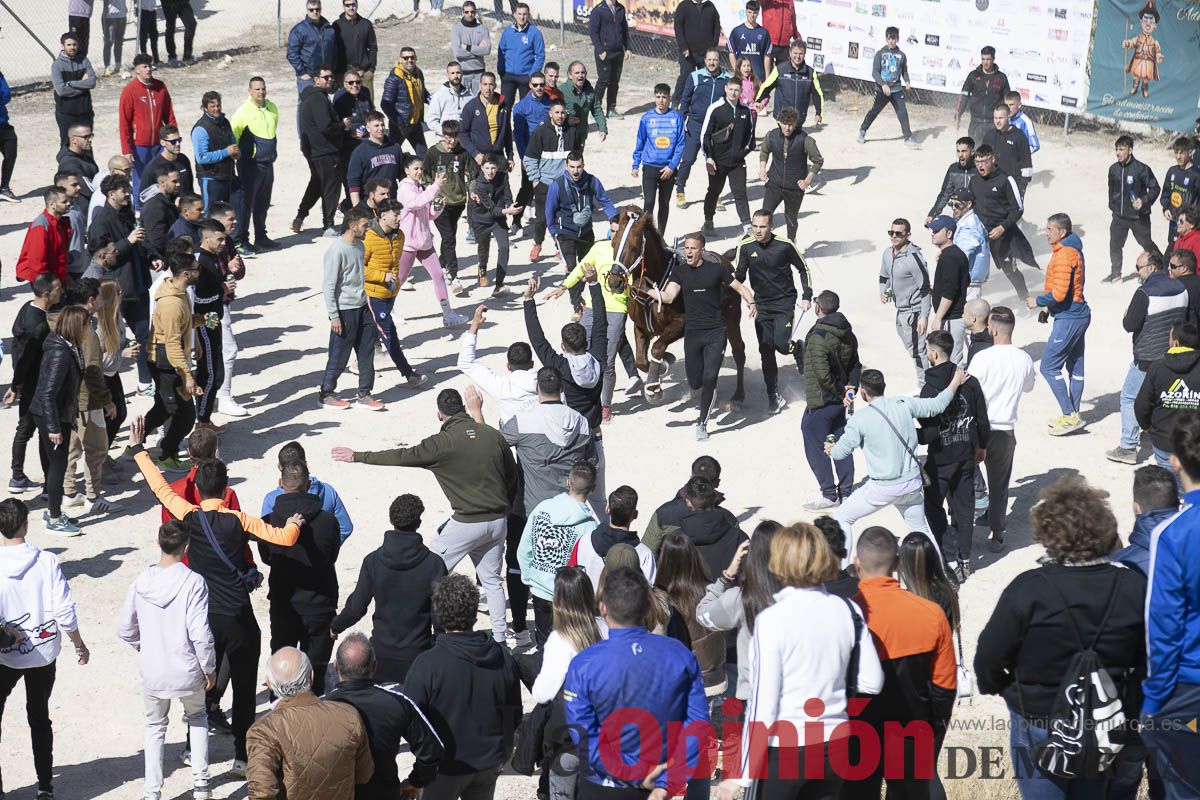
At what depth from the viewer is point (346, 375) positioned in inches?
526

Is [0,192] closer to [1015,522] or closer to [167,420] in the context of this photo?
[167,420]

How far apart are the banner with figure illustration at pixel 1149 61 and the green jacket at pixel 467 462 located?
14182mm

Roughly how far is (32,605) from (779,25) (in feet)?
50.1

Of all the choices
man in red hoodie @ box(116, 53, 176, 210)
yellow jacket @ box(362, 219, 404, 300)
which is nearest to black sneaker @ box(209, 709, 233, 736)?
yellow jacket @ box(362, 219, 404, 300)

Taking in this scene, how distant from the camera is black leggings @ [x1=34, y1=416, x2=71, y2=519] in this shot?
10.0 m

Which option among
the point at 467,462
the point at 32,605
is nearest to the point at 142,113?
the point at 467,462

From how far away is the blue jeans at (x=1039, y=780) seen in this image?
200 inches

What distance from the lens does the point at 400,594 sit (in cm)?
696

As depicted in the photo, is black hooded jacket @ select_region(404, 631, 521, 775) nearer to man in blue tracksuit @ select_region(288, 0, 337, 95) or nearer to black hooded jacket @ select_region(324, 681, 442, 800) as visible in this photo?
black hooded jacket @ select_region(324, 681, 442, 800)

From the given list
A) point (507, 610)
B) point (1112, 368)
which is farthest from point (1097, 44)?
point (507, 610)

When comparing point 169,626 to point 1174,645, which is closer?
point 1174,645

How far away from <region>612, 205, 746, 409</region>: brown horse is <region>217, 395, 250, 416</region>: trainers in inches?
144

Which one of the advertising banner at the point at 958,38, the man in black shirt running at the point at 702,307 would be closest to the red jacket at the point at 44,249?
the man in black shirt running at the point at 702,307

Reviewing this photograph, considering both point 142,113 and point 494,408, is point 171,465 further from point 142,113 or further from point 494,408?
point 142,113
